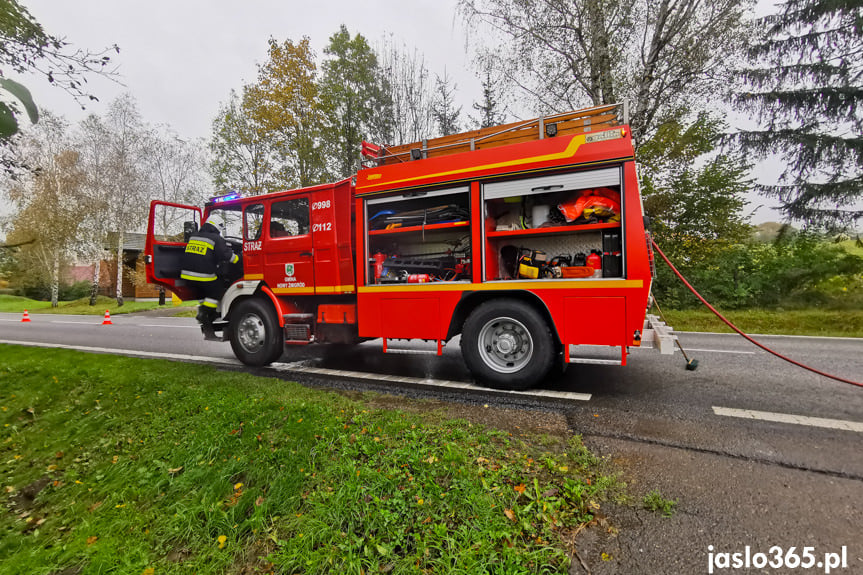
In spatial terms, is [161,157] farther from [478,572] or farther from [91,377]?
[478,572]

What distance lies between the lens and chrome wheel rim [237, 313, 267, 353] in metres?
5.85

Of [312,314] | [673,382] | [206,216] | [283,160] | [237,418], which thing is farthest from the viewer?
[283,160]

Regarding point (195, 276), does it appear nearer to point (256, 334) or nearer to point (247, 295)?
point (247, 295)

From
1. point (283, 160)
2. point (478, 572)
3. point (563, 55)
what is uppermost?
point (563, 55)

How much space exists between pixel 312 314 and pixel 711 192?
1229 cm

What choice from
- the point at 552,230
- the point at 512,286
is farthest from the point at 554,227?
the point at 512,286

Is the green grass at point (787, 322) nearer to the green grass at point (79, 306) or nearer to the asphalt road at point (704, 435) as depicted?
the asphalt road at point (704, 435)

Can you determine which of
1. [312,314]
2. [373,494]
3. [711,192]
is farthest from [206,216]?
[711,192]

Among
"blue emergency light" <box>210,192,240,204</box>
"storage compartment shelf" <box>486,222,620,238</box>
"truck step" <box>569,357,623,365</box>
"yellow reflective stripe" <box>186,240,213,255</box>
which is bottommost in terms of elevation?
"truck step" <box>569,357,623,365</box>

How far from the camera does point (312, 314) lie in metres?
5.64

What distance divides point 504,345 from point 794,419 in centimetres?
256

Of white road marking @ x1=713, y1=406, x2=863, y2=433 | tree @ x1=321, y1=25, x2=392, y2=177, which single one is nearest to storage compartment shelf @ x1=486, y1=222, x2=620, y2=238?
white road marking @ x1=713, y1=406, x2=863, y2=433

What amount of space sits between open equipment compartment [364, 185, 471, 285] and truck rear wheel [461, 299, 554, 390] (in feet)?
1.82

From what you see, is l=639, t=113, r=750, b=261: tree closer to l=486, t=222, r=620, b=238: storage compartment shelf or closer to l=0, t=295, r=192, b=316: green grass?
l=486, t=222, r=620, b=238: storage compartment shelf
